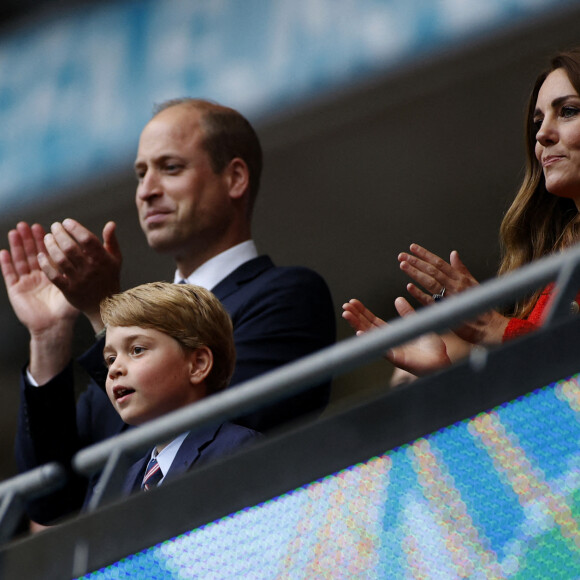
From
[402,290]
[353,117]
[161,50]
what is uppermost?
[161,50]

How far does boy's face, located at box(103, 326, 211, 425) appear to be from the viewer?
188 cm

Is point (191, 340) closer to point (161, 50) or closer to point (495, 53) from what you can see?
point (495, 53)

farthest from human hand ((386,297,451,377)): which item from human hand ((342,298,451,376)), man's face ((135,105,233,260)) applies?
man's face ((135,105,233,260))

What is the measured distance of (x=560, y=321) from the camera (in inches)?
46.4

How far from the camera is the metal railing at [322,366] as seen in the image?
1.17 meters

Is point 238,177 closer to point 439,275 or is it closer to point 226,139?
point 226,139

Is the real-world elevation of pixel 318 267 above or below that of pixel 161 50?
below

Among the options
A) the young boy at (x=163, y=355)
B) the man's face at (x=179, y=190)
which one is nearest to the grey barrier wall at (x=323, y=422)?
the young boy at (x=163, y=355)

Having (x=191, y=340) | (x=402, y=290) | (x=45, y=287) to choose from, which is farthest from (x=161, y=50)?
(x=191, y=340)

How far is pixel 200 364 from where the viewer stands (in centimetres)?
193

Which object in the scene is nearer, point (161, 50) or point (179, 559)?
point (179, 559)

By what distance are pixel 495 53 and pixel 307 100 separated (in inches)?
36.5

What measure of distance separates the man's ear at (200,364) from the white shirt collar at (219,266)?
39 cm

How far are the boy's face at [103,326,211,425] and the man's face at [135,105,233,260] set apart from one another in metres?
0.49
